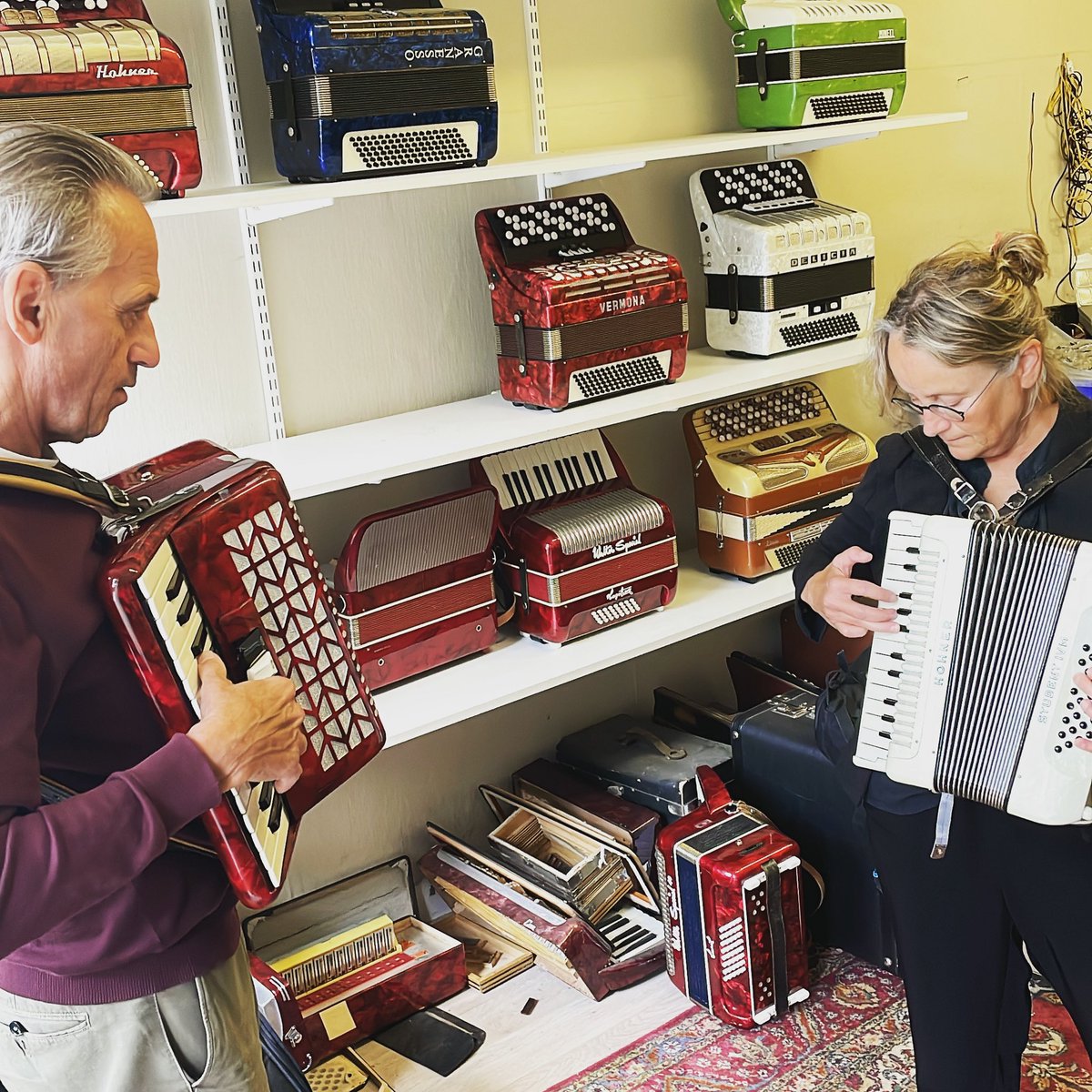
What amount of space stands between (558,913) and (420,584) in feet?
2.38

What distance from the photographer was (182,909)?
1396 mm

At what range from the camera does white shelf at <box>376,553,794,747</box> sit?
2.41 metres

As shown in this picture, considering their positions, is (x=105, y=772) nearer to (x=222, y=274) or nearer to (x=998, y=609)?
(x=998, y=609)

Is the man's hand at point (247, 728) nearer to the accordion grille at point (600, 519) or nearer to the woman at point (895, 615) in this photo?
the woman at point (895, 615)

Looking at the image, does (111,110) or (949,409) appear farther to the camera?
(111,110)

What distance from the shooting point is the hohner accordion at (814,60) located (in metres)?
2.78

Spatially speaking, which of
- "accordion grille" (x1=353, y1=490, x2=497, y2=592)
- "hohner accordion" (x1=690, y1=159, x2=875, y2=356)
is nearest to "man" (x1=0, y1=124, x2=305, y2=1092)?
"accordion grille" (x1=353, y1=490, x2=497, y2=592)

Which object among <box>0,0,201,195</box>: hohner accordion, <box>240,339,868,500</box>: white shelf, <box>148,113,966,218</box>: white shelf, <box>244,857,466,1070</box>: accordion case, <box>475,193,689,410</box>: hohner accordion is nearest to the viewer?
<box>0,0,201,195</box>: hohner accordion

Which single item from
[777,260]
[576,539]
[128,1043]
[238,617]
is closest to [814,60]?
[777,260]

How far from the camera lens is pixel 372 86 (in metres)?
2.19

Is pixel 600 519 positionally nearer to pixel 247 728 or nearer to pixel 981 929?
pixel 981 929

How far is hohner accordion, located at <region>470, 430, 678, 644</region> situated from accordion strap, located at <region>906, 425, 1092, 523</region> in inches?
36.6

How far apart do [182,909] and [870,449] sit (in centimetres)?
206

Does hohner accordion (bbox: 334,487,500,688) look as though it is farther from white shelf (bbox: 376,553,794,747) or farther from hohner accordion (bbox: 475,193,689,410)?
hohner accordion (bbox: 475,193,689,410)
